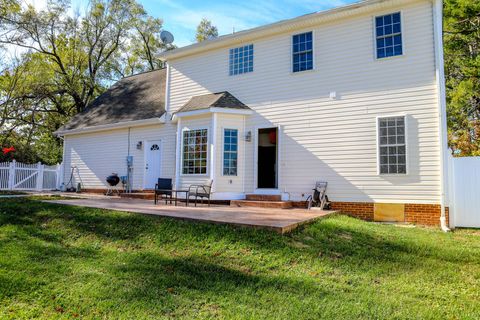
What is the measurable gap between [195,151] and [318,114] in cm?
434

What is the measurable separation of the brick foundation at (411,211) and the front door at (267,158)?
3.40 m

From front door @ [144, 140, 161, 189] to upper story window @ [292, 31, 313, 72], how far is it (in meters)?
6.23

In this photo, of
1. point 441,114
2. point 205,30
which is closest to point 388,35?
point 441,114

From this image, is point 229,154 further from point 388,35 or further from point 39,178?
point 39,178

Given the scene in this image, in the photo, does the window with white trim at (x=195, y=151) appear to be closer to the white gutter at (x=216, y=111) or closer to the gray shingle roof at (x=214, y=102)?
the white gutter at (x=216, y=111)

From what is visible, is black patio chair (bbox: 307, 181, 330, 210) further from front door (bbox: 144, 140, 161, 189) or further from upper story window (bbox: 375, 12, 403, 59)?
front door (bbox: 144, 140, 161, 189)

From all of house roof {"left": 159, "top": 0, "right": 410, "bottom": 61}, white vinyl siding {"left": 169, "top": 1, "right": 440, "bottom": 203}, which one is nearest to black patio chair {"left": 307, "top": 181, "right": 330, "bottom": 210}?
white vinyl siding {"left": 169, "top": 1, "right": 440, "bottom": 203}

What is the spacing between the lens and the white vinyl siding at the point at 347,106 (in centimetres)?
858

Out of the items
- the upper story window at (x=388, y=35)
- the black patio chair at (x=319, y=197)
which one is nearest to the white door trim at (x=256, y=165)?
the black patio chair at (x=319, y=197)

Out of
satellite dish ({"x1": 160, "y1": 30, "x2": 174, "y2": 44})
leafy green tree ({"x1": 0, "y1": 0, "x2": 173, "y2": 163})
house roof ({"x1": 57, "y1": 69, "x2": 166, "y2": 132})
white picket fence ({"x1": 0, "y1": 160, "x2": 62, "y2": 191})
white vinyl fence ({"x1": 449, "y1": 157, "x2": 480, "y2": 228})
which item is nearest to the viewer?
white vinyl fence ({"x1": 449, "y1": 157, "x2": 480, "y2": 228})

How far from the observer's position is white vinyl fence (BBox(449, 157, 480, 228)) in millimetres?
8234

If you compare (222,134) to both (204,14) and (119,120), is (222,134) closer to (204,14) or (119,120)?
(119,120)

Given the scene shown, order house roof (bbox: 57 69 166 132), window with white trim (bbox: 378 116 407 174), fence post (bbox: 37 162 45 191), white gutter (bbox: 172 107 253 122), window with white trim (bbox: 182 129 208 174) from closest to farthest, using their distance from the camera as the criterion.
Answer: window with white trim (bbox: 378 116 407 174)
white gutter (bbox: 172 107 253 122)
window with white trim (bbox: 182 129 208 174)
house roof (bbox: 57 69 166 132)
fence post (bbox: 37 162 45 191)

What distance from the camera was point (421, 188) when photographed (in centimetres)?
843
